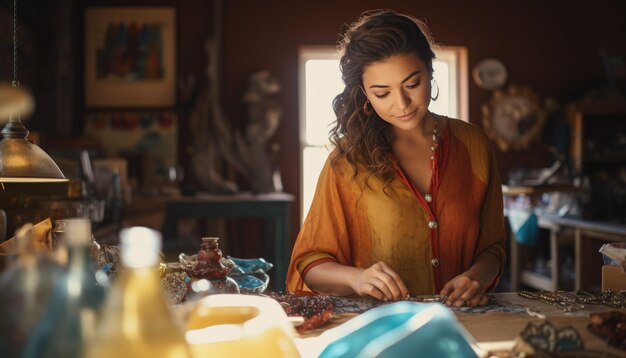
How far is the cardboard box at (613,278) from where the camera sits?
1.83m

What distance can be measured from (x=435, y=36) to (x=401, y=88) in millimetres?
5256

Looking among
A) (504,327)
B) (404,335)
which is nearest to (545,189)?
(504,327)

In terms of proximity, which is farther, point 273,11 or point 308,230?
point 273,11

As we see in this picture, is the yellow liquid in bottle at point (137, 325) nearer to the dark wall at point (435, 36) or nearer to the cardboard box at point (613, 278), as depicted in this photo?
the cardboard box at point (613, 278)

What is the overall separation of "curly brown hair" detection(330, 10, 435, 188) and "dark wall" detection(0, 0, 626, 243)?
454cm

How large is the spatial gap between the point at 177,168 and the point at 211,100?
0.73 meters

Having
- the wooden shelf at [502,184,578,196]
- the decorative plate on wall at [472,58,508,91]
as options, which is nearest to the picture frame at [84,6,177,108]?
the decorative plate on wall at [472,58,508,91]

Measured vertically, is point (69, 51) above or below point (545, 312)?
above

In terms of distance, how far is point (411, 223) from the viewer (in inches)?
85.7

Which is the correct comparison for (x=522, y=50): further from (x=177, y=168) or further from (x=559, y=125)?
(x=177, y=168)

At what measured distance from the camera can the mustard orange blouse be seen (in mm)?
2170

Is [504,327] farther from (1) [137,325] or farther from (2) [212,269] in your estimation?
(1) [137,325]

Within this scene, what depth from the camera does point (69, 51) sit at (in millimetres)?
6305

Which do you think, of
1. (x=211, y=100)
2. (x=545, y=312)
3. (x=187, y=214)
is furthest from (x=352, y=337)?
(x=211, y=100)
